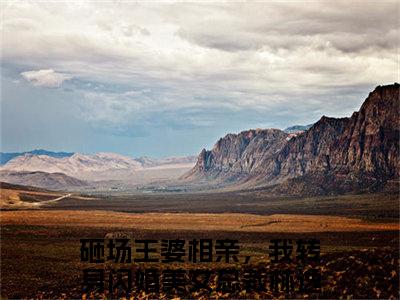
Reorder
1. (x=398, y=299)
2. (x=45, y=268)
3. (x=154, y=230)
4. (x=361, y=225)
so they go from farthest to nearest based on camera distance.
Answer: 1. (x=361, y=225)
2. (x=154, y=230)
3. (x=45, y=268)
4. (x=398, y=299)

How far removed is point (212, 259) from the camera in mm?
65188

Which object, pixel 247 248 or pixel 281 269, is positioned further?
pixel 247 248

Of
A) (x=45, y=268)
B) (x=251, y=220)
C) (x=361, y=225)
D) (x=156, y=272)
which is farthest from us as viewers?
(x=251, y=220)

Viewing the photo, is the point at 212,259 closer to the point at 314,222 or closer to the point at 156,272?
the point at 156,272

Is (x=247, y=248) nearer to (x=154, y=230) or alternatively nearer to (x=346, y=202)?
(x=154, y=230)

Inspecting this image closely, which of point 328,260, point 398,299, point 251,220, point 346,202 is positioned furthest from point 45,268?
point 346,202

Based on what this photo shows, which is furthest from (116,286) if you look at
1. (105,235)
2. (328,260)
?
(105,235)

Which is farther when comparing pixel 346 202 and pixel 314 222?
pixel 346 202

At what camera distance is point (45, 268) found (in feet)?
207

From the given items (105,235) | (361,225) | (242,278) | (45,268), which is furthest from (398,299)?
(361,225)

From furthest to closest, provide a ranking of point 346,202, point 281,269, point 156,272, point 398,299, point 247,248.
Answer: point 346,202, point 247,248, point 156,272, point 281,269, point 398,299

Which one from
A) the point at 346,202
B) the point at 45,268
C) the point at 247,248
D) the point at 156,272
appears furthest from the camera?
the point at 346,202

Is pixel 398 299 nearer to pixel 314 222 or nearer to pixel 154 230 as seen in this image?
pixel 154 230

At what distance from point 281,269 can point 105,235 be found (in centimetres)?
5551
